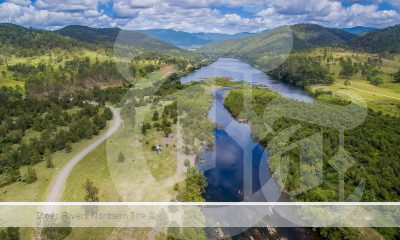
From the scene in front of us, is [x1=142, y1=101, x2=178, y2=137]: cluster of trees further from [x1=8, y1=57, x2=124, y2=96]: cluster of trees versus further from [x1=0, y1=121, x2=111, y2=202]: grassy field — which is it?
[x1=8, y1=57, x2=124, y2=96]: cluster of trees

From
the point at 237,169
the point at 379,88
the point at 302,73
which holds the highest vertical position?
the point at 302,73

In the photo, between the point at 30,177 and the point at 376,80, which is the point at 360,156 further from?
the point at 376,80

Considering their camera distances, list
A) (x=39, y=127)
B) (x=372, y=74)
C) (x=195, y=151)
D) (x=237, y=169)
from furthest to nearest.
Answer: (x=372, y=74), (x=39, y=127), (x=195, y=151), (x=237, y=169)

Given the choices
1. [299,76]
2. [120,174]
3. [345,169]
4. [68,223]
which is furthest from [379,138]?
[299,76]

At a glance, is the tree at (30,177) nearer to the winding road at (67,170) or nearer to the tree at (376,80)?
the winding road at (67,170)

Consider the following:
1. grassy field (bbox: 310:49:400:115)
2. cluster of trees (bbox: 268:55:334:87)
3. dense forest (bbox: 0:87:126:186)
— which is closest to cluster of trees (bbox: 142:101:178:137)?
dense forest (bbox: 0:87:126:186)

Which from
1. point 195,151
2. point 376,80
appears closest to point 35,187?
point 195,151

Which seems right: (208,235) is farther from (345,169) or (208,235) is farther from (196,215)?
(345,169)

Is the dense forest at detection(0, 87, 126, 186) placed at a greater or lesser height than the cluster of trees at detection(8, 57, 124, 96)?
lesser
